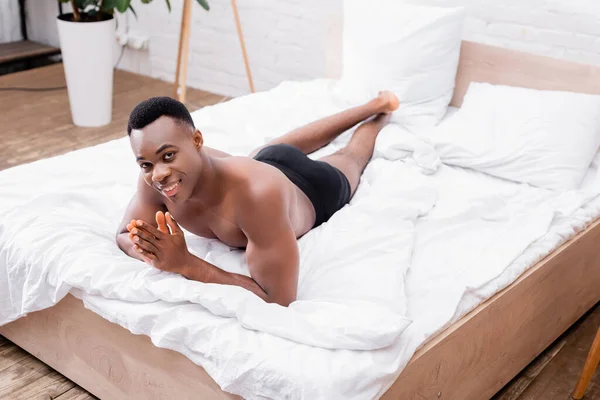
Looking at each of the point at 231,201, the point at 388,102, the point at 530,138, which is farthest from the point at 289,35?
the point at 231,201

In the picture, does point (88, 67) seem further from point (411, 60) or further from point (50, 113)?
point (411, 60)

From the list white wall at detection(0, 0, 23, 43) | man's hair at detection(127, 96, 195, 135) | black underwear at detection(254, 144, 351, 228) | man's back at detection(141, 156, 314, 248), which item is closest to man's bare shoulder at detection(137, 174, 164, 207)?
man's back at detection(141, 156, 314, 248)

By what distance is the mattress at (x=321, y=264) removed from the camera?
4.97 ft

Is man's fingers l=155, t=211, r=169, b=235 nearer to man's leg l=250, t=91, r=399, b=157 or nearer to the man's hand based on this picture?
the man's hand

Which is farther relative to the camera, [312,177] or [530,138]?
[530,138]

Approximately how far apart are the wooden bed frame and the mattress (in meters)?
0.05

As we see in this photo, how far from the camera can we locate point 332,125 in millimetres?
2596

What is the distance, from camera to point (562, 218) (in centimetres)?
221

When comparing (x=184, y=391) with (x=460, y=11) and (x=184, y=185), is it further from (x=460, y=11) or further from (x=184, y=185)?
(x=460, y=11)

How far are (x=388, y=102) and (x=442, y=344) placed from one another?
126 cm

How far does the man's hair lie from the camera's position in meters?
1.59

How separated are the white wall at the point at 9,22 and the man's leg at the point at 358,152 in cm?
305

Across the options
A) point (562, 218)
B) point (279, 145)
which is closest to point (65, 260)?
point (279, 145)

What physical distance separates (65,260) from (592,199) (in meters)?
1.58
